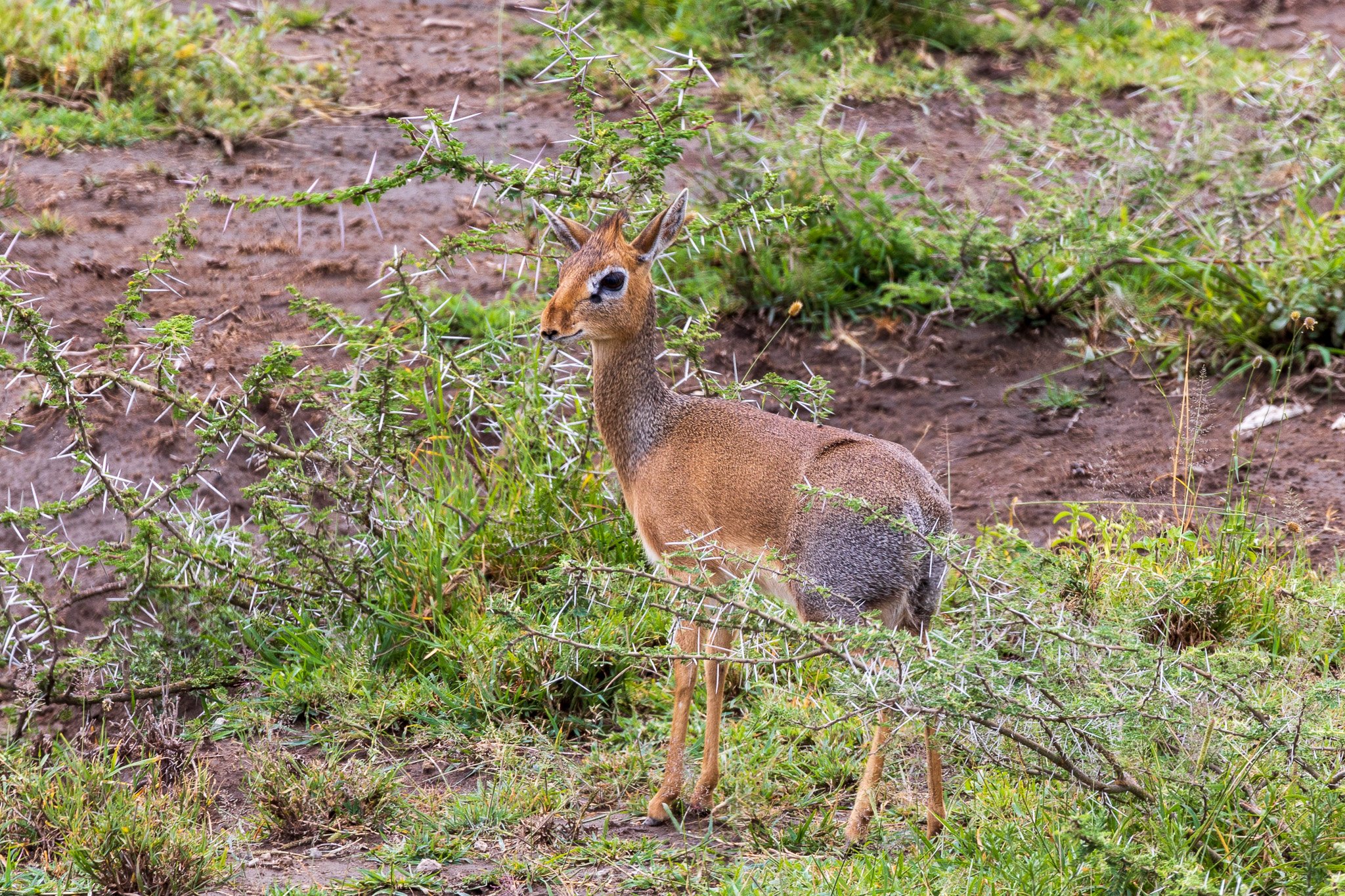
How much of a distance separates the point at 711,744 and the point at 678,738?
10 cm

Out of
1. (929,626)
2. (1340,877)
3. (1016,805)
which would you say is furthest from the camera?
(929,626)

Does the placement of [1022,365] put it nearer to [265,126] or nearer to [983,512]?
[983,512]

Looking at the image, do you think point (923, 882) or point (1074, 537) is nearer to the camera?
point (923, 882)

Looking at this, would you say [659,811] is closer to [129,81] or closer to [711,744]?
[711,744]

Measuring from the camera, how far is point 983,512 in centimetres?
532

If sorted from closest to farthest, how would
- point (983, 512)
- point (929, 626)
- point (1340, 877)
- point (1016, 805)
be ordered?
point (1340, 877) < point (1016, 805) < point (929, 626) < point (983, 512)

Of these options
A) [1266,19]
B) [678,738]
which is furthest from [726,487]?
[1266,19]

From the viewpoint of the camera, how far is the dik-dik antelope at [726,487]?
3557 millimetres

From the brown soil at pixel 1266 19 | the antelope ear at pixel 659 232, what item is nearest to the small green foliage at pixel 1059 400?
the antelope ear at pixel 659 232

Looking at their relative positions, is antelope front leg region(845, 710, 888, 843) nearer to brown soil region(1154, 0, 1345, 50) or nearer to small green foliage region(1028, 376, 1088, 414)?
small green foliage region(1028, 376, 1088, 414)

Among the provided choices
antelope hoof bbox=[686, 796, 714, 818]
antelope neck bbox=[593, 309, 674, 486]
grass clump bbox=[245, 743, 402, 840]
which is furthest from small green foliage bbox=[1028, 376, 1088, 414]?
grass clump bbox=[245, 743, 402, 840]

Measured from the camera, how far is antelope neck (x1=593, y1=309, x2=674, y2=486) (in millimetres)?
4199

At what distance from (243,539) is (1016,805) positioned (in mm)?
2740

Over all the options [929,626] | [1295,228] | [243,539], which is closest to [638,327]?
[929,626]
